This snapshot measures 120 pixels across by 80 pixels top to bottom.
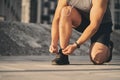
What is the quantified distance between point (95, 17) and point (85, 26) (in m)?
0.17

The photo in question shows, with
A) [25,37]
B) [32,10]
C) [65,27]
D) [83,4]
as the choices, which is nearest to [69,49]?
[65,27]

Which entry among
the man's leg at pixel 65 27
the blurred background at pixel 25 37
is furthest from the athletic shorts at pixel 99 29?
the blurred background at pixel 25 37

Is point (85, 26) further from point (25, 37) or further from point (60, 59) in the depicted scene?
point (25, 37)

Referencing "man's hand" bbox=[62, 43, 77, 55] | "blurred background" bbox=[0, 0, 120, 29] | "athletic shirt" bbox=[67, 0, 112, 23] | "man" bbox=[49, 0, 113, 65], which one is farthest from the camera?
"blurred background" bbox=[0, 0, 120, 29]

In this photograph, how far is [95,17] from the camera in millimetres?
2637

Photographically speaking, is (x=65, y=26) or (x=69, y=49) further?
(x=65, y=26)

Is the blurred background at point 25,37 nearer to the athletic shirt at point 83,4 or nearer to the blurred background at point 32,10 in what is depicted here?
the blurred background at point 32,10

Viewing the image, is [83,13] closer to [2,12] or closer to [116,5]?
[2,12]

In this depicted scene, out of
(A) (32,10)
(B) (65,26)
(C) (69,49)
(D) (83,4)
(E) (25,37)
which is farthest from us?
(A) (32,10)

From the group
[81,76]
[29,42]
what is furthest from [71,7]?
[29,42]

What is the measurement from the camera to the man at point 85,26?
2623 millimetres

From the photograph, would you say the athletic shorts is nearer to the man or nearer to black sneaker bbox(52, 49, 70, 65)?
the man

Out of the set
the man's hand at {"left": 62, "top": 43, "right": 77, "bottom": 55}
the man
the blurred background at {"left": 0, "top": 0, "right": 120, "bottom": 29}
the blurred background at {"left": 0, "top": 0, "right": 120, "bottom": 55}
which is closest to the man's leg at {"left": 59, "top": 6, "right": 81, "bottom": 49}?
the man

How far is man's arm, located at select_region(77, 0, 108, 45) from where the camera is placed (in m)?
2.56
